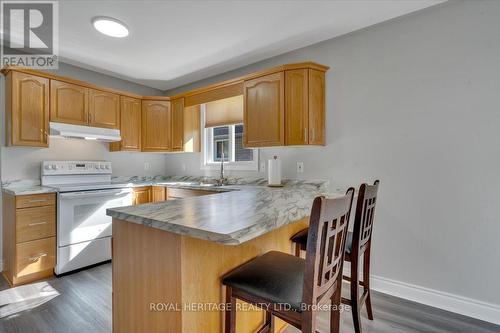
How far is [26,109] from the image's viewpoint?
8.61ft

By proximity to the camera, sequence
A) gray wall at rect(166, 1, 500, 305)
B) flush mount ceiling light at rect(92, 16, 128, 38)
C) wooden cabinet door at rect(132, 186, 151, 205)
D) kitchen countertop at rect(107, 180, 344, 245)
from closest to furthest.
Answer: kitchen countertop at rect(107, 180, 344, 245) < gray wall at rect(166, 1, 500, 305) < flush mount ceiling light at rect(92, 16, 128, 38) < wooden cabinet door at rect(132, 186, 151, 205)

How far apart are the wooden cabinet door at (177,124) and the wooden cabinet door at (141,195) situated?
77 centimetres

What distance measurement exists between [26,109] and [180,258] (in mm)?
2853

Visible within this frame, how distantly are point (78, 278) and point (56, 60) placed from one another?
2637 millimetres

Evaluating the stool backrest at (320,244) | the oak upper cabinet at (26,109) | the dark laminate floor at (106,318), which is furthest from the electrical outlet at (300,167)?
the oak upper cabinet at (26,109)

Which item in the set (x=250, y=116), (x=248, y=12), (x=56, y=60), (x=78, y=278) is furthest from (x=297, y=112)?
(x=56, y=60)

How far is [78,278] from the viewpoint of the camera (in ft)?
8.21

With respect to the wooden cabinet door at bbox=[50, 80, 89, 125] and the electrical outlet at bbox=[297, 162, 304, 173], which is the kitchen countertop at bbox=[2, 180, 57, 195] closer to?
the wooden cabinet door at bbox=[50, 80, 89, 125]

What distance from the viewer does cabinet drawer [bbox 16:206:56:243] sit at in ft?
7.80

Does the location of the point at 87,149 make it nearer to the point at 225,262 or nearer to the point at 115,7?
the point at 115,7

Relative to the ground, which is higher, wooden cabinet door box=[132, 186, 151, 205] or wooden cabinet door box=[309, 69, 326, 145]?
wooden cabinet door box=[309, 69, 326, 145]

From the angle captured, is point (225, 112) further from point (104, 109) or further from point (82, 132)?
point (82, 132)

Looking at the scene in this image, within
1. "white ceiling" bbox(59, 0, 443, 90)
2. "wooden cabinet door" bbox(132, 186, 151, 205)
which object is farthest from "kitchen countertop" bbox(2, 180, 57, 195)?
"white ceiling" bbox(59, 0, 443, 90)

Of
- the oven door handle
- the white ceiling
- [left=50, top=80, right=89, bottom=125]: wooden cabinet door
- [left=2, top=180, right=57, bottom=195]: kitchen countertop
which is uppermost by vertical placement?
the white ceiling
